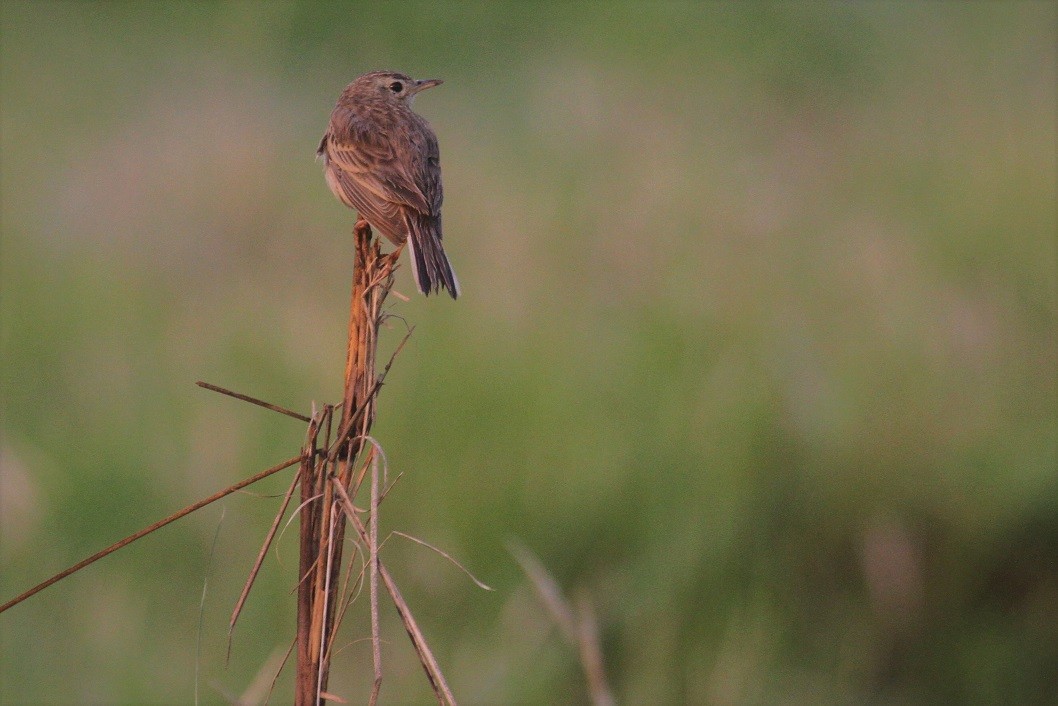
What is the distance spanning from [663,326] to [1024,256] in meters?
1.69

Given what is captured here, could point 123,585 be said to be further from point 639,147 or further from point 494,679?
point 639,147

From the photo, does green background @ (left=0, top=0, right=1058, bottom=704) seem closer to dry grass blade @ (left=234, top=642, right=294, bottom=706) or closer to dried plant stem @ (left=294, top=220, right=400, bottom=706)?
dry grass blade @ (left=234, top=642, right=294, bottom=706)

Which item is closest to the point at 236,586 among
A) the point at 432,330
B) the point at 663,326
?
the point at 432,330

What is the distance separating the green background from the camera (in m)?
3.97

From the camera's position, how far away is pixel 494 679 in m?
3.68

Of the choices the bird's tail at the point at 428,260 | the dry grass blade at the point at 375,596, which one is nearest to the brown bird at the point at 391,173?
Result: the bird's tail at the point at 428,260

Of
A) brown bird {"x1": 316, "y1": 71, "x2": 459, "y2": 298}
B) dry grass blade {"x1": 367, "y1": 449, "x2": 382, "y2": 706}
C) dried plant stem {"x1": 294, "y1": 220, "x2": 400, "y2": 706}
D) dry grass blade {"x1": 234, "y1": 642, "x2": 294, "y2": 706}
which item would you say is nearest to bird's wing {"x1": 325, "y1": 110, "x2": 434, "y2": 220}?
brown bird {"x1": 316, "y1": 71, "x2": 459, "y2": 298}

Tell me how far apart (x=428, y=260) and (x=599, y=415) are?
161 centimetres

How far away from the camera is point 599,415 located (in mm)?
4348

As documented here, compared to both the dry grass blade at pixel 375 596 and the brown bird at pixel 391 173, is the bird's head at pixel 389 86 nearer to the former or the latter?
the brown bird at pixel 391 173

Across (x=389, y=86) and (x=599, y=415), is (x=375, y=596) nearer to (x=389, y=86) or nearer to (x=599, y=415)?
(x=389, y=86)

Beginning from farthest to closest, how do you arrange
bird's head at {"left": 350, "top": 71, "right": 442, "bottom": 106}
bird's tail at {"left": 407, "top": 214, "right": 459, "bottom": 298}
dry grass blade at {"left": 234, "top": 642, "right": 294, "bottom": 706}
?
bird's head at {"left": 350, "top": 71, "right": 442, "bottom": 106}
dry grass blade at {"left": 234, "top": 642, "right": 294, "bottom": 706}
bird's tail at {"left": 407, "top": 214, "right": 459, "bottom": 298}

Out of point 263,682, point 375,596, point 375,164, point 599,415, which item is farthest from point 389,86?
point 375,596

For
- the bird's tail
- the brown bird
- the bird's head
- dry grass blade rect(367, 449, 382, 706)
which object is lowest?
dry grass blade rect(367, 449, 382, 706)
